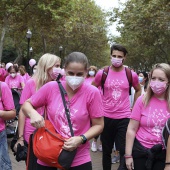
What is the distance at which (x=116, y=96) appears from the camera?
492cm

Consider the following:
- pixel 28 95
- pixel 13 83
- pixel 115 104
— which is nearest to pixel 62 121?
pixel 28 95

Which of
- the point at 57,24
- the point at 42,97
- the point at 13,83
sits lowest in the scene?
the point at 13,83

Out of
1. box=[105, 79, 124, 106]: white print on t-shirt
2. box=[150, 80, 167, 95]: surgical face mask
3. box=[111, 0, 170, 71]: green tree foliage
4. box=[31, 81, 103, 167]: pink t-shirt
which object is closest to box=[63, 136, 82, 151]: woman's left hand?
box=[31, 81, 103, 167]: pink t-shirt

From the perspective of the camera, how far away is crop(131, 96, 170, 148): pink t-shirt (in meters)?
3.14

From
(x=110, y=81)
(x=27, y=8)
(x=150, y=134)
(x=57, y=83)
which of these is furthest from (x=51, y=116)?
(x=27, y=8)

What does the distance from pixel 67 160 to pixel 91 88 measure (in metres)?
0.64

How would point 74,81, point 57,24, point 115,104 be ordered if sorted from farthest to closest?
point 57,24, point 115,104, point 74,81

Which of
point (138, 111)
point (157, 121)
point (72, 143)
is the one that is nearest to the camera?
point (72, 143)

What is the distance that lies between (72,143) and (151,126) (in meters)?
0.91

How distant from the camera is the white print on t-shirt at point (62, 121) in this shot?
2730 millimetres

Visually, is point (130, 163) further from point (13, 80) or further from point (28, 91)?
point (13, 80)

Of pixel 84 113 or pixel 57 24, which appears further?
pixel 57 24

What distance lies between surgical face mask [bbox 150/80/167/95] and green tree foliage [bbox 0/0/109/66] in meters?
16.9

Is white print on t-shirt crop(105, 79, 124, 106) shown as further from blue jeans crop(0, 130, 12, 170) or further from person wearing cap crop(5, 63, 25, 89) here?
person wearing cap crop(5, 63, 25, 89)
